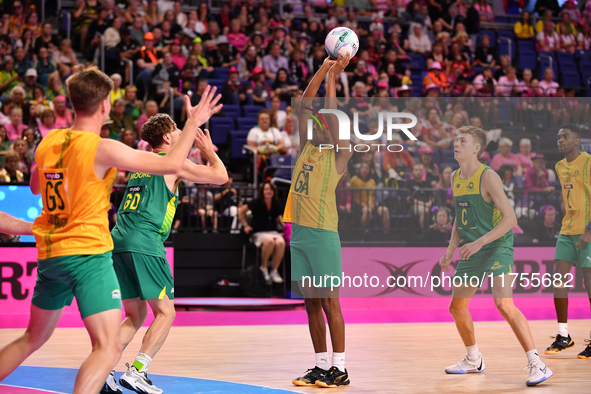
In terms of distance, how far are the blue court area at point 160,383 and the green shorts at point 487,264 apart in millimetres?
1797

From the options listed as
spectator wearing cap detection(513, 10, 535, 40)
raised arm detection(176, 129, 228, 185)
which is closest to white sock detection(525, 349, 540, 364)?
raised arm detection(176, 129, 228, 185)

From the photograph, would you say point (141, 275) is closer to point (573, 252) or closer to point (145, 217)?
point (145, 217)

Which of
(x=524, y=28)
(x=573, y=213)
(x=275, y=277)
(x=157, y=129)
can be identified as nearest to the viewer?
(x=157, y=129)

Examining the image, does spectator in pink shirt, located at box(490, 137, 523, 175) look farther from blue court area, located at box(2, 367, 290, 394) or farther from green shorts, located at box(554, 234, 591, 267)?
blue court area, located at box(2, 367, 290, 394)

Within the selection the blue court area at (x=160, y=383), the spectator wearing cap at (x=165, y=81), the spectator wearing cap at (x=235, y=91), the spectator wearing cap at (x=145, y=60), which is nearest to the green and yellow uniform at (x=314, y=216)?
the blue court area at (x=160, y=383)

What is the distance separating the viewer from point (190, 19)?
15.3 m

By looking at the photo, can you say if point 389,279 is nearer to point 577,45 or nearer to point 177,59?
point 177,59

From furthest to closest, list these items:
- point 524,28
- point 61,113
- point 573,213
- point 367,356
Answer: point 524,28
point 61,113
point 573,213
point 367,356

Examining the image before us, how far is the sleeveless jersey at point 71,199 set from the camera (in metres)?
3.61

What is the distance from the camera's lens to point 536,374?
538 cm

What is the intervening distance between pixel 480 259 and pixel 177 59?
9661mm

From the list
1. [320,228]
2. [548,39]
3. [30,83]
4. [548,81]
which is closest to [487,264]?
[320,228]

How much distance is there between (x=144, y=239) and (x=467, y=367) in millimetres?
2859

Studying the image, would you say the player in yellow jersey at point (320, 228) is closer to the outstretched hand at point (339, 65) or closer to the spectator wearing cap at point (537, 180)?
the outstretched hand at point (339, 65)
